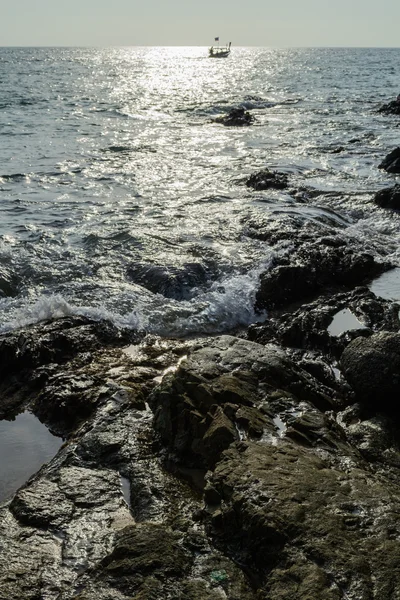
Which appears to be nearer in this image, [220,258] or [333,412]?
[333,412]

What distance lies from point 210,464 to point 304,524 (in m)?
1.28

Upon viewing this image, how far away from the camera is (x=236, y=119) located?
1153 inches

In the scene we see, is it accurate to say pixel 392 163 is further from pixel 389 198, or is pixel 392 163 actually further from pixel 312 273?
pixel 312 273

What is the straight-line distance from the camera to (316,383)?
6.15 metres

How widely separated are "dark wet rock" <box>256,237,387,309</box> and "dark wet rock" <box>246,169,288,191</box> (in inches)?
214

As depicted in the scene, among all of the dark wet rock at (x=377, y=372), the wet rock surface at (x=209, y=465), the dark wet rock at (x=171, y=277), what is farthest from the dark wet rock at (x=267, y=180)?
the dark wet rock at (x=377, y=372)

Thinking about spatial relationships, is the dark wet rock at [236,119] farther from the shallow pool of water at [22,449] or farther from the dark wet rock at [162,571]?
the dark wet rock at [162,571]

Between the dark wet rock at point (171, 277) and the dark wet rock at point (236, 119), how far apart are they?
20689 mm

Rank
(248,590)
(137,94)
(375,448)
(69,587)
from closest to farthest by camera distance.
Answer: (248,590)
(69,587)
(375,448)
(137,94)

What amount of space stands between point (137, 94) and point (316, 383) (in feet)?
143

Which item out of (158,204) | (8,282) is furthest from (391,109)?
(8,282)

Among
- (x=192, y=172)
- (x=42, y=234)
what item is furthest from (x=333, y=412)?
(x=192, y=172)

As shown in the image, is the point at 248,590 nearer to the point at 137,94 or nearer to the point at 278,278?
the point at 278,278

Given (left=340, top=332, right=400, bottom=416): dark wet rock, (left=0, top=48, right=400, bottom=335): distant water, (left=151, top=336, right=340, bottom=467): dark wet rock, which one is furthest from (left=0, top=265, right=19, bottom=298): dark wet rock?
(left=340, top=332, right=400, bottom=416): dark wet rock
